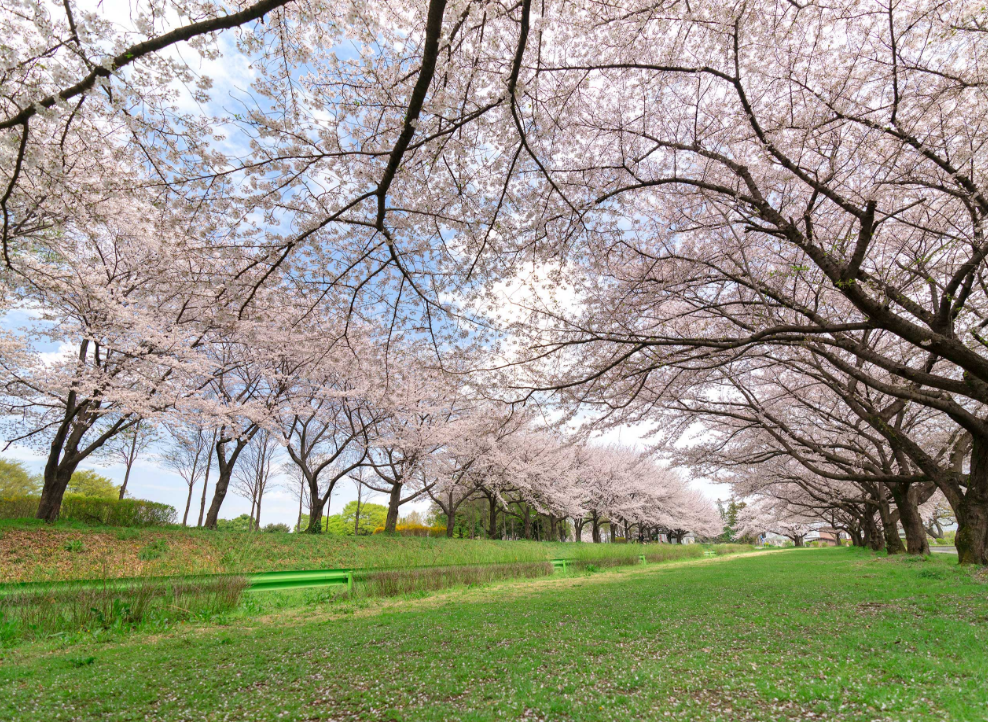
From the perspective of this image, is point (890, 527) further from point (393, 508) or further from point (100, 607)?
point (100, 607)

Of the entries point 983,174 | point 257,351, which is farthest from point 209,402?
point 983,174

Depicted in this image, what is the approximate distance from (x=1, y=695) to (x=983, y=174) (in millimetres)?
11587

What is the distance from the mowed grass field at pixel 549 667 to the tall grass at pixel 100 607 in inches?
25.1

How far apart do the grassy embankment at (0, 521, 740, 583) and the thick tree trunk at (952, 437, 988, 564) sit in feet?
36.8

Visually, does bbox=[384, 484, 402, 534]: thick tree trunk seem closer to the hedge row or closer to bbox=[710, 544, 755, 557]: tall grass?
the hedge row

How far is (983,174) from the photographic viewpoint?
607cm

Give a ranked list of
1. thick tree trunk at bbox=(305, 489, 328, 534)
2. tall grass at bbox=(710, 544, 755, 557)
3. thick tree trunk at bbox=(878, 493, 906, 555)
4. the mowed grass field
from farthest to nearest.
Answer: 1. tall grass at bbox=(710, 544, 755, 557)
2. thick tree trunk at bbox=(305, 489, 328, 534)
3. thick tree trunk at bbox=(878, 493, 906, 555)
4. the mowed grass field

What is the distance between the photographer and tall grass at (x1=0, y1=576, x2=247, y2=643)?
18.0 feet

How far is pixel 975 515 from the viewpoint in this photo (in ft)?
30.3

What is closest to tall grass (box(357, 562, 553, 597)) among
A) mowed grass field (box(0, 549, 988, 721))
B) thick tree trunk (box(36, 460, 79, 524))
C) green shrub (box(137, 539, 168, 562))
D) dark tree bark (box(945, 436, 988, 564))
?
mowed grass field (box(0, 549, 988, 721))

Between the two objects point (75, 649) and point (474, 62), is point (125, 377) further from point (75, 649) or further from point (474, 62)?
point (474, 62)

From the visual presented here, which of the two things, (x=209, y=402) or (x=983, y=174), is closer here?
(x=983, y=174)

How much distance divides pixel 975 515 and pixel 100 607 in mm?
15290

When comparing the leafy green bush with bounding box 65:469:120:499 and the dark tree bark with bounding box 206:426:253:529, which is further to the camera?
the leafy green bush with bounding box 65:469:120:499
